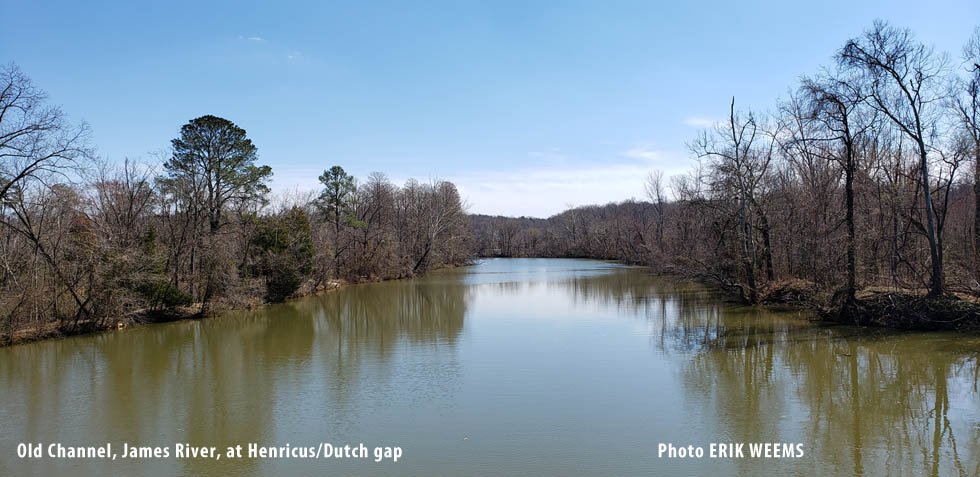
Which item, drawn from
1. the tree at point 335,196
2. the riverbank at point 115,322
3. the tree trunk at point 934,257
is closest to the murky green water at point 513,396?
the riverbank at point 115,322

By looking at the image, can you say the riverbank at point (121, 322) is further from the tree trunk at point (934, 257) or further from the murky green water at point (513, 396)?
the tree trunk at point (934, 257)

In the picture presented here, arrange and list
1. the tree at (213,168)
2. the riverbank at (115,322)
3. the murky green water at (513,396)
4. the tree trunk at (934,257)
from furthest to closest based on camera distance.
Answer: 1. the tree at (213,168)
2. the riverbank at (115,322)
3. the tree trunk at (934,257)
4. the murky green water at (513,396)

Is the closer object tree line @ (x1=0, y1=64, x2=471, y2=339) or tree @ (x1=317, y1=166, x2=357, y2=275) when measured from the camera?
tree line @ (x1=0, y1=64, x2=471, y2=339)

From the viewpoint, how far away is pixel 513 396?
997 centimetres

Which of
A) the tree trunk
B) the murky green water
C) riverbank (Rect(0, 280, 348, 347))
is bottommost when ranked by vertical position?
the murky green water

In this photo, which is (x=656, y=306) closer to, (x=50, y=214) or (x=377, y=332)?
(x=377, y=332)

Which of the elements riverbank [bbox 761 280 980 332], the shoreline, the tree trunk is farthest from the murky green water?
the tree trunk

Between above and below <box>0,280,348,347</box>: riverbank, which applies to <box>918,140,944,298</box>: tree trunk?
above

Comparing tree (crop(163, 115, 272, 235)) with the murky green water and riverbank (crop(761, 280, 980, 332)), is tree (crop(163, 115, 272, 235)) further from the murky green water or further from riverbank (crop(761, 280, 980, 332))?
riverbank (crop(761, 280, 980, 332))

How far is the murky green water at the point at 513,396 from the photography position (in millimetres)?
7227

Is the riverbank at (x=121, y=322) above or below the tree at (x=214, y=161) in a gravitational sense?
below

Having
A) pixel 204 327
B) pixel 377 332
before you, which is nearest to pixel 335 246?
pixel 204 327

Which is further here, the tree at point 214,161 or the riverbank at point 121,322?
the tree at point 214,161

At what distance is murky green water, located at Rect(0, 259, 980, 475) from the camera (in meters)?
7.23
